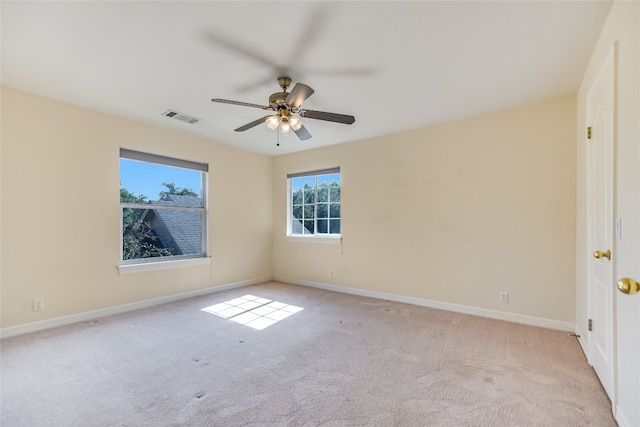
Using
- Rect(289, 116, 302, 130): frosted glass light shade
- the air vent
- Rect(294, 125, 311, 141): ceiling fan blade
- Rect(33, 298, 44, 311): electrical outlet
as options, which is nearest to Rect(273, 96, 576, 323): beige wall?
Rect(294, 125, 311, 141): ceiling fan blade

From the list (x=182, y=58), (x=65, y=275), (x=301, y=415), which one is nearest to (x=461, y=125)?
(x=182, y=58)

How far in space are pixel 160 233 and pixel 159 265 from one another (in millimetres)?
457

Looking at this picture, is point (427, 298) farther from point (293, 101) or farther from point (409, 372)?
point (293, 101)

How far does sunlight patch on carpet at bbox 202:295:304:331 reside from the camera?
329 cm

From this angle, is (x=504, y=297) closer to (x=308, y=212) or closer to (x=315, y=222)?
(x=315, y=222)

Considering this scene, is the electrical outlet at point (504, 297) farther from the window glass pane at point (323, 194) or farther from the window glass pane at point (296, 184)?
the window glass pane at point (296, 184)

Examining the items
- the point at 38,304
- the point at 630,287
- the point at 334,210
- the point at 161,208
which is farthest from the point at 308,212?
the point at 630,287

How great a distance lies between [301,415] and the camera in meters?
1.70

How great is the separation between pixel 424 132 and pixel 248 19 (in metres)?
2.74

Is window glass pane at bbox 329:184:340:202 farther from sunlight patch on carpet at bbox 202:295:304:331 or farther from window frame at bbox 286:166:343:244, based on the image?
sunlight patch on carpet at bbox 202:295:304:331

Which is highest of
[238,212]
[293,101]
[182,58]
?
[182,58]

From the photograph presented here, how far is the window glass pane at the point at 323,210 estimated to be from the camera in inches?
196

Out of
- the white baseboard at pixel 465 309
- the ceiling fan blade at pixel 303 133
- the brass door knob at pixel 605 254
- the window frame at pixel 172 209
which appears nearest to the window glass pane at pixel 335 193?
the white baseboard at pixel 465 309

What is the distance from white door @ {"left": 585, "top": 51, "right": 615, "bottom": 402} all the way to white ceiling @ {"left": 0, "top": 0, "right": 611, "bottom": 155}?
1.45ft
